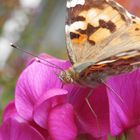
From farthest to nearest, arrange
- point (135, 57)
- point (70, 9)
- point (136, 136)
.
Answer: point (70, 9) → point (136, 136) → point (135, 57)

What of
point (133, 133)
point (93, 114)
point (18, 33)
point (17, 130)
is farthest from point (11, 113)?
point (18, 33)

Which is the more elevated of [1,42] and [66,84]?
[66,84]

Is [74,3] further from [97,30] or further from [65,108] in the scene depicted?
[65,108]

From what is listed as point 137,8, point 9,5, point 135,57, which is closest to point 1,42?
point 9,5

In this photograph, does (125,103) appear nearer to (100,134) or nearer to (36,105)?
(100,134)

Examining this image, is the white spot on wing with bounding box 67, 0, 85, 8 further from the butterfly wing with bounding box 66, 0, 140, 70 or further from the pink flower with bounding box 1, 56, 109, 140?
the pink flower with bounding box 1, 56, 109, 140

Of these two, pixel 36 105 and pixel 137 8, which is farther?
pixel 137 8

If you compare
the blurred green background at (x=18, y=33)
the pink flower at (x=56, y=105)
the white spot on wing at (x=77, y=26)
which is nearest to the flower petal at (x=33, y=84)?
the pink flower at (x=56, y=105)
